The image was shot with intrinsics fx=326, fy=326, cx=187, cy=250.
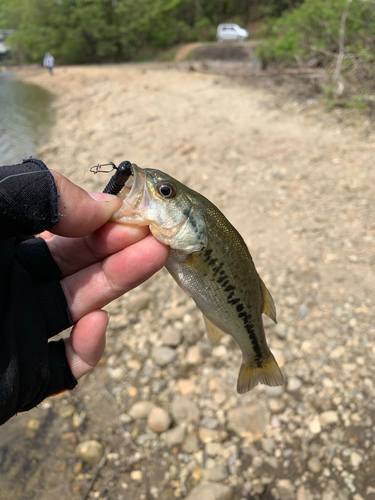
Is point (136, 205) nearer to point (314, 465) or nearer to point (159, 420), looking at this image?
point (159, 420)

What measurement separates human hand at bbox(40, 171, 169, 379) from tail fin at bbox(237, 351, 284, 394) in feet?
4.33

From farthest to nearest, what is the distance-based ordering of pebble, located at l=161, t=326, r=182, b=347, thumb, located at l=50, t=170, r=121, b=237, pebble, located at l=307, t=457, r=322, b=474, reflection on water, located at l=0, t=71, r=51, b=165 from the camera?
1. reflection on water, located at l=0, t=71, r=51, b=165
2. pebble, located at l=161, t=326, r=182, b=347
3. pebble, located at l=307, t=457, r=322, b=474
4. thumb, located at l=50, t=170, r=121, b=237

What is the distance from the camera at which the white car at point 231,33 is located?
130 feet

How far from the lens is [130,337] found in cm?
449

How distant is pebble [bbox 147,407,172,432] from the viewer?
3.42m

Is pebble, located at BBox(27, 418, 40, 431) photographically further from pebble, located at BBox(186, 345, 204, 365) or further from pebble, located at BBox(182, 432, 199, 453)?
pebble, located at BBox(186, 345, 204, 365)

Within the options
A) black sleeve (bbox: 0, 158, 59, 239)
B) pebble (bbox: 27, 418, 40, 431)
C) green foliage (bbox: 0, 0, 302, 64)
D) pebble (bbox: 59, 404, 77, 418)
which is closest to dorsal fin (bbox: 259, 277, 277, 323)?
black sleeve (bbox: 0, 158, 59, 239)

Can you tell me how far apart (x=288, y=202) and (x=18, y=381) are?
5.98 metres

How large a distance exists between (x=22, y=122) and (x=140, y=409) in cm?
1842

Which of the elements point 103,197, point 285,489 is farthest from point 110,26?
point 285,489

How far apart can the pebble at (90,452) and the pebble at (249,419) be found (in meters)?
1.33

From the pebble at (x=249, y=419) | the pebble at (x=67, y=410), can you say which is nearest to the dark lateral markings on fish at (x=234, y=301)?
the pebble at (x=249, y=419)

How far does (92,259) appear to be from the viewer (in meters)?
2.67

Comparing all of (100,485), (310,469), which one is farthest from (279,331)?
(100,485)
